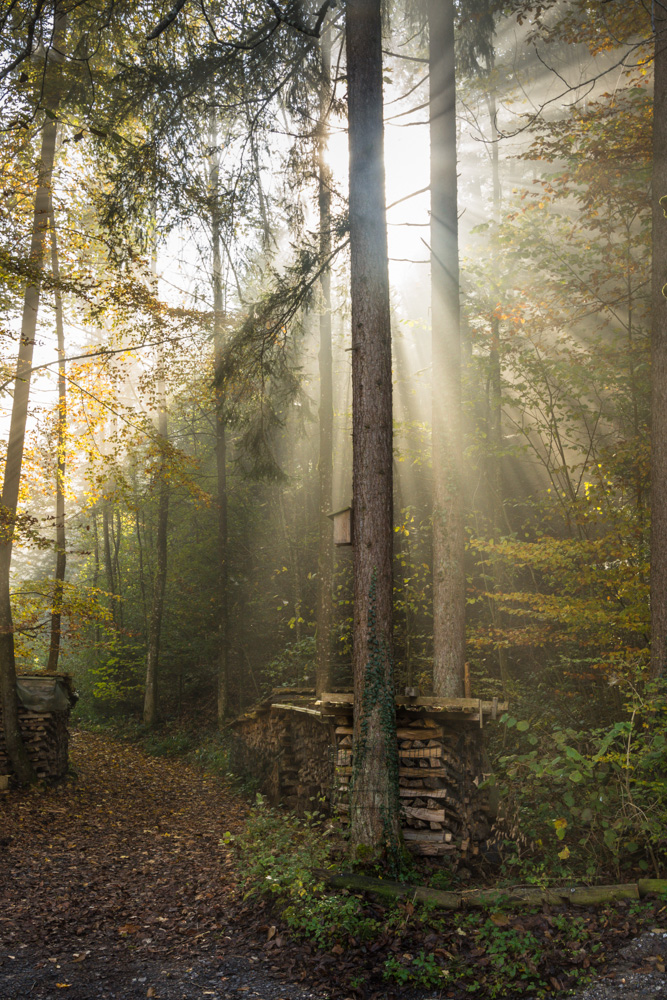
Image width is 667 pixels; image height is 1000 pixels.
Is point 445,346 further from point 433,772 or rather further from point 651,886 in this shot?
point 651,886

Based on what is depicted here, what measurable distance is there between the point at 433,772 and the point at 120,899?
3.02m

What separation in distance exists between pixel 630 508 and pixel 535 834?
4.98 m

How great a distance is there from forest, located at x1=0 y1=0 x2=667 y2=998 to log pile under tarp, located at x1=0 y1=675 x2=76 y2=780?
16 cm

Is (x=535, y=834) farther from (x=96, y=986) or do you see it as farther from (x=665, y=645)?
(x=96, y=986)

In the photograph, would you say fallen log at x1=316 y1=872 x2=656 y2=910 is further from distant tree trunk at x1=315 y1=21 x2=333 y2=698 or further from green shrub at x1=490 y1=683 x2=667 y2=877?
distant tree trunk at x1=315 y1=21 x2=333 y2=698

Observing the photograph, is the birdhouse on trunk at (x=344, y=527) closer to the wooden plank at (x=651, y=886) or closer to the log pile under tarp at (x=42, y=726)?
the wooden plank at (x=651, y=886)

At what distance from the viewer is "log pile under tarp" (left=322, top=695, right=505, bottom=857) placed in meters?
6.02

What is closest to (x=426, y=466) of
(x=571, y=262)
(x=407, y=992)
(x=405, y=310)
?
(x=571, y=262)

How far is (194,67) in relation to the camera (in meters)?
6.97

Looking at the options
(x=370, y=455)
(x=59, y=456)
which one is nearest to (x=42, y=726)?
(x=59, y=456)

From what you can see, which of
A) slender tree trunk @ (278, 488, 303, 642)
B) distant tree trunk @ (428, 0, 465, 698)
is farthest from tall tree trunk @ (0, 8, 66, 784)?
slender tree trunk @ (278, 488, 303, 642)

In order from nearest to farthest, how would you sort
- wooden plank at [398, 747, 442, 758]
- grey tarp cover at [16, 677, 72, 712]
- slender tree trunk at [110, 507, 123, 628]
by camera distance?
wooden plank at [398, 747, 442, 758], grey tarp cover at [16, 677, 72, 712], slender tree trunk at [110, 507, 123, 628]

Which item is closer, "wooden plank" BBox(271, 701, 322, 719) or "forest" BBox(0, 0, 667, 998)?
"forest" BBox(0, 0, 667, 998)

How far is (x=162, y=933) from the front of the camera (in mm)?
4930
